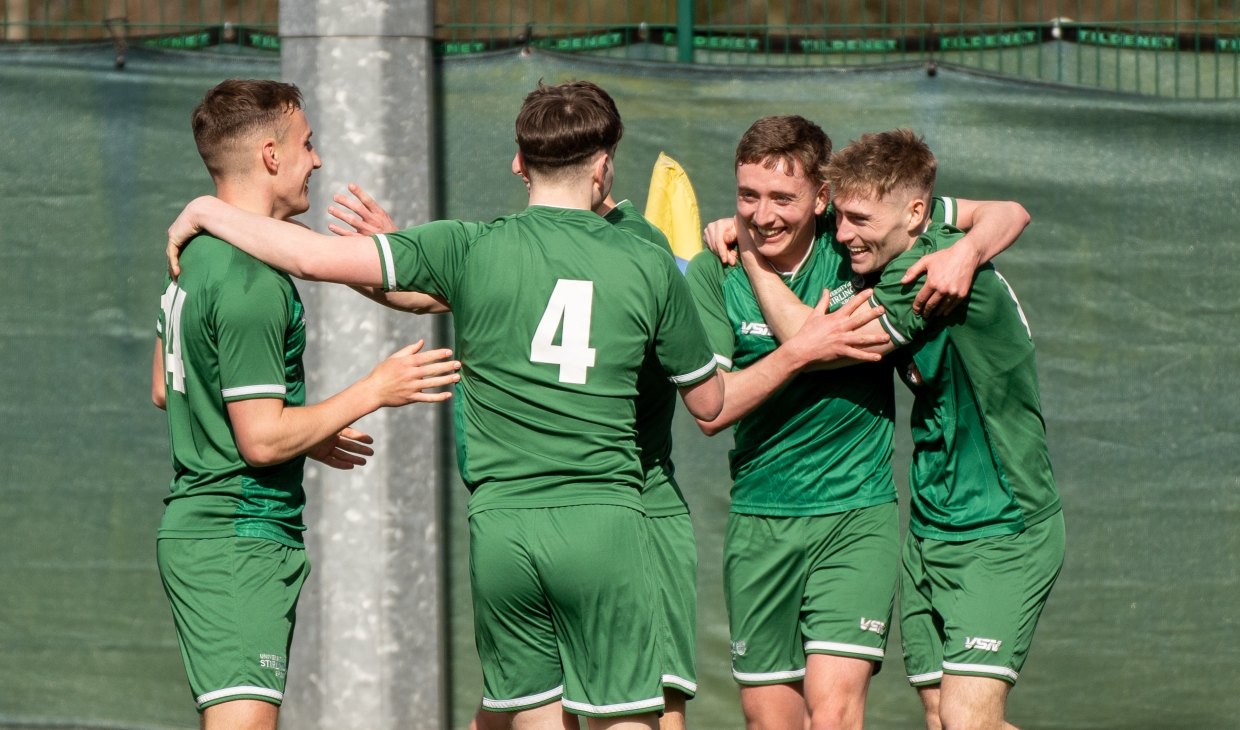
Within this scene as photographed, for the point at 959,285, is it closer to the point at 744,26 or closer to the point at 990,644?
the point at 990,644

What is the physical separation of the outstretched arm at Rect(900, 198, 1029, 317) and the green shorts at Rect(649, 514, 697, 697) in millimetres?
962

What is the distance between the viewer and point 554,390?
11.2 feet

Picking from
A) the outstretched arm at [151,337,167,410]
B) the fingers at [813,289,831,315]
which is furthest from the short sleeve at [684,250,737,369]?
the outstretched arm at [151,337,167,410]

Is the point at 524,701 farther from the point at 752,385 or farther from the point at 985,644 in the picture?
the point at 985,644

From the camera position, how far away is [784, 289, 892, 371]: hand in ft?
13.2

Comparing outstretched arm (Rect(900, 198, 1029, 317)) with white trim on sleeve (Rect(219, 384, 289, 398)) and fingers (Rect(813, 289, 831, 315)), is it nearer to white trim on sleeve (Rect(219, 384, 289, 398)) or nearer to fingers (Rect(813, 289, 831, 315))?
fingers (Rect(813, 289, 831, 315))

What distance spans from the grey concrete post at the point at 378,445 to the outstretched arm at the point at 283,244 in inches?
74.2

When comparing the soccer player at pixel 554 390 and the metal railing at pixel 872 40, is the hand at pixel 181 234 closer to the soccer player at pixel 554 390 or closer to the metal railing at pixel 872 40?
the soccer player at pixel 554 390

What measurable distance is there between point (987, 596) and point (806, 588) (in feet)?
1.81

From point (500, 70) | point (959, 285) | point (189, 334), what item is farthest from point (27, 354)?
point (959, 285)

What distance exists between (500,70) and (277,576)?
2699mm

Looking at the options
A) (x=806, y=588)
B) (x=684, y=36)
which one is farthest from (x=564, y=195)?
(x=684, y=36)

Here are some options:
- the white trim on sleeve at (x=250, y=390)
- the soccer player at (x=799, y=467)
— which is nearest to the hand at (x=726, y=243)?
the soccer player at (x=799, y=467)

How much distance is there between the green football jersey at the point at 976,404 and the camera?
13.2 ft
